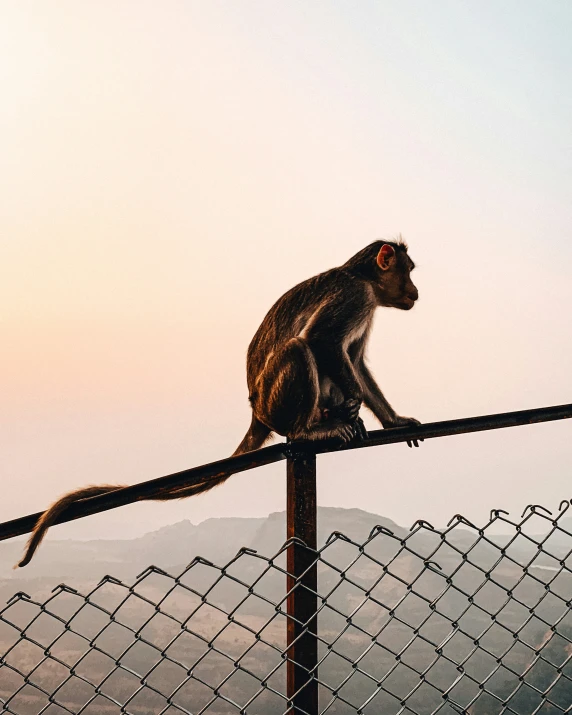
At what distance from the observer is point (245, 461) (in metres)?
2.17

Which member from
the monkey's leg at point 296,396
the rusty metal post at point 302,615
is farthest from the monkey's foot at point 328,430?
the rusty metal post at point 302,615

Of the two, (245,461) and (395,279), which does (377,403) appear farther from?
(245,461)

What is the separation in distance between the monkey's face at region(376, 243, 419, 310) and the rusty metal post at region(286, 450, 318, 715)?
7.94 feet

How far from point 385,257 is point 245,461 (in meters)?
2.39

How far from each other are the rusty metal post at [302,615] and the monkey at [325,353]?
0.81m

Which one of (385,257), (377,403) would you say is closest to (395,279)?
(385,257)

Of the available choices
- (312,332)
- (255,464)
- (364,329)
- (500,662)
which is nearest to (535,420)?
(500,662)

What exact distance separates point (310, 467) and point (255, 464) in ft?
0.54

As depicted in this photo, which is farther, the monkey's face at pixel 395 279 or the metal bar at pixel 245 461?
the monkey's face at pixel 395 279

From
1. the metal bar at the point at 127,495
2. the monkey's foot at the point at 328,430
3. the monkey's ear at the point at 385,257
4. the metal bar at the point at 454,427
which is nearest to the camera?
the metal bar at the point at 127,495

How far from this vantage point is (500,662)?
2.49 meters

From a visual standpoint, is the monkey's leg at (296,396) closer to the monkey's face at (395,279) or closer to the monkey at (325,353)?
the monkey at (325,353)

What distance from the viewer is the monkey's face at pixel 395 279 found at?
14.1ft

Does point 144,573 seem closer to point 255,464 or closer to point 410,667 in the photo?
point 255,464
